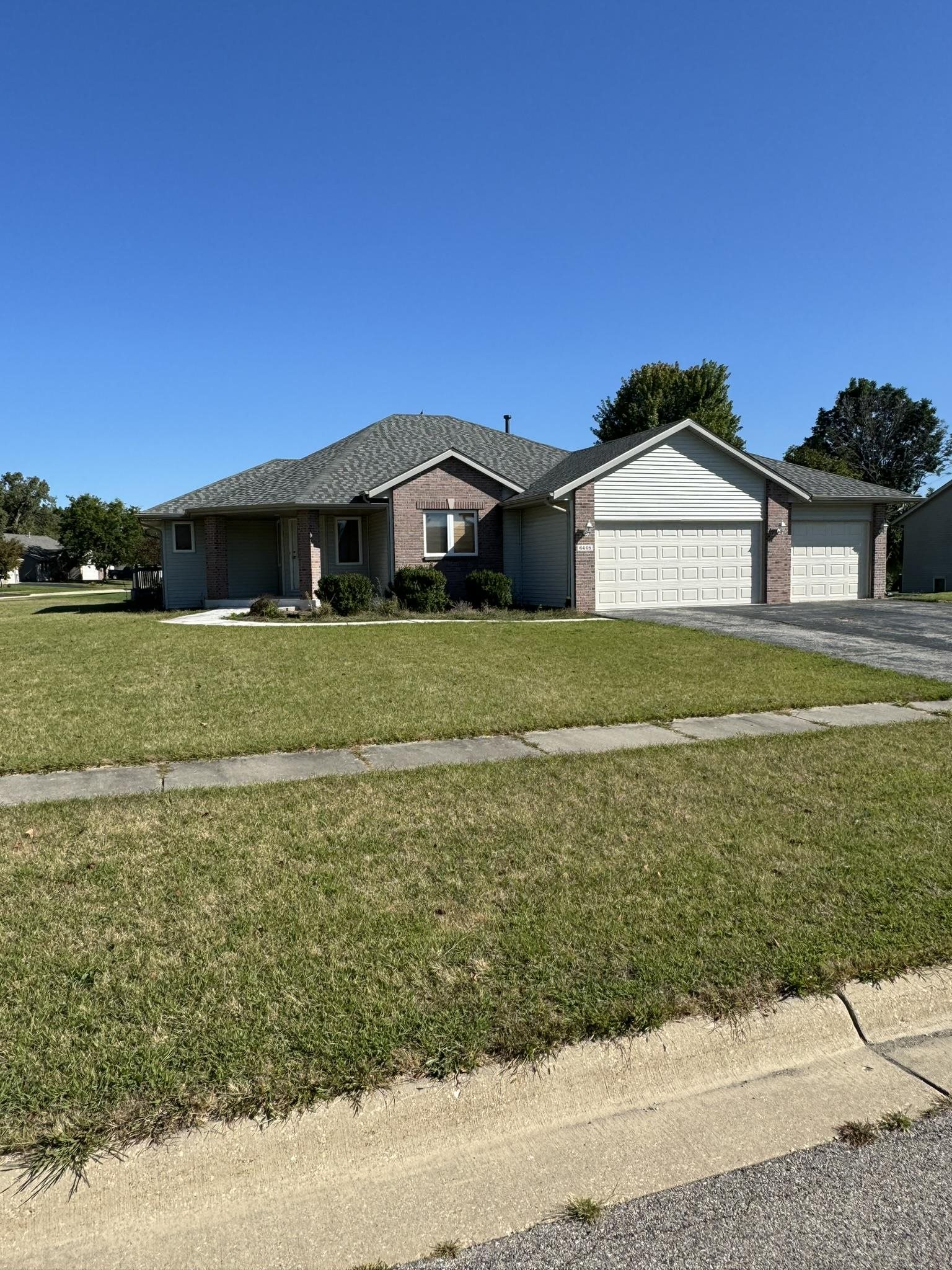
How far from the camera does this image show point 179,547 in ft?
Result: 88.3

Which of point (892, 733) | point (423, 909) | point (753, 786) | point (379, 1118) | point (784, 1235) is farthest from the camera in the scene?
point (892, 733)

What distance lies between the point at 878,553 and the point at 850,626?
9.05m

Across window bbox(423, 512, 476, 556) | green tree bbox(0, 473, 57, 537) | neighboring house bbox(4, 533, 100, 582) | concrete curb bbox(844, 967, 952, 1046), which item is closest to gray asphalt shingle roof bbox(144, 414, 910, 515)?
window bbox(423, 512, 476, 556)

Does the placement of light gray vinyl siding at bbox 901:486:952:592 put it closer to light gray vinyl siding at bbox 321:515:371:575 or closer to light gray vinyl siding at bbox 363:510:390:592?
light gray vinyl siding at bbox 363:510:390:592

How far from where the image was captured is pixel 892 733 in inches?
311

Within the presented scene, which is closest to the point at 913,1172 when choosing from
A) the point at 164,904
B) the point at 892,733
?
the point at 164,904

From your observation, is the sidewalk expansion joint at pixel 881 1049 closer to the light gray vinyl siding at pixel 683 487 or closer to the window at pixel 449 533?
the light gray vinyl siding at pixel 683 487

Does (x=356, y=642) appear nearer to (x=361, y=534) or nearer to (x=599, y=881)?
(x=361, y=534)

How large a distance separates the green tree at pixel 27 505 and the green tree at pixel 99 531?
5328 cm

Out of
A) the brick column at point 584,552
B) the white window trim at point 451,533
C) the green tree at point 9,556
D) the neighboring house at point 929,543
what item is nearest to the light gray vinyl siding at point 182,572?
the white window trim at point 451,533

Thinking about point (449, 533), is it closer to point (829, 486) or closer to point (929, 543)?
point (829, 486)

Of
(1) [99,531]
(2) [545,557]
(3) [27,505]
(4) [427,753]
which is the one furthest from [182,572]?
(3) [27,505]

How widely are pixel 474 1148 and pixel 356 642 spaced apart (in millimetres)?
13116

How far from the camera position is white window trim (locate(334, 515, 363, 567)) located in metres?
24.6
